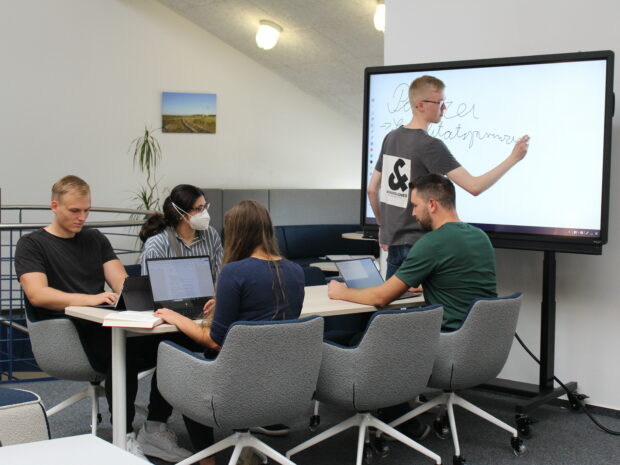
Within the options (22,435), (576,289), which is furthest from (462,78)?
(22,435)

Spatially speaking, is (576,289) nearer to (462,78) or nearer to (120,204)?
(462,78)

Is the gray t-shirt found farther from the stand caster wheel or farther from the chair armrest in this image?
the chair armrest

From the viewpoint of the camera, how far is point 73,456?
3.80 feet

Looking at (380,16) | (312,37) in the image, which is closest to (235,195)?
(312,37)

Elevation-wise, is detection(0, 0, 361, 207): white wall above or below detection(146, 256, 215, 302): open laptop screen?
above

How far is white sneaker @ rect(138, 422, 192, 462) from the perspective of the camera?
326 centimetres

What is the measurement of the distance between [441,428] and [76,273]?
1923mm

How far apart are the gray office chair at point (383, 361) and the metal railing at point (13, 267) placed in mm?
2322

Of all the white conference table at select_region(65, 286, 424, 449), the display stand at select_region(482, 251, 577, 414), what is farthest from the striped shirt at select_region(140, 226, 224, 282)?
the display stand at select_region(482, 251, 577, 414)

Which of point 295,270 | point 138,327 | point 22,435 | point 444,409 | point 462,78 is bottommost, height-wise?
point 444,409

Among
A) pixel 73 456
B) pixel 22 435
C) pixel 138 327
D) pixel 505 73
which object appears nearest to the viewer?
pixel 73 456

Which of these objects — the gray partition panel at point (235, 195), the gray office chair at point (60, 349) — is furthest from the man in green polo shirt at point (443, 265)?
the gray partition panel at point (235, 195)

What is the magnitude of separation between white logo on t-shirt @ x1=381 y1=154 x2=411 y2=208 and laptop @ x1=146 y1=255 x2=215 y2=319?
1351 mm

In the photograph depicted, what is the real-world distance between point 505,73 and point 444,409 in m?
1.80
